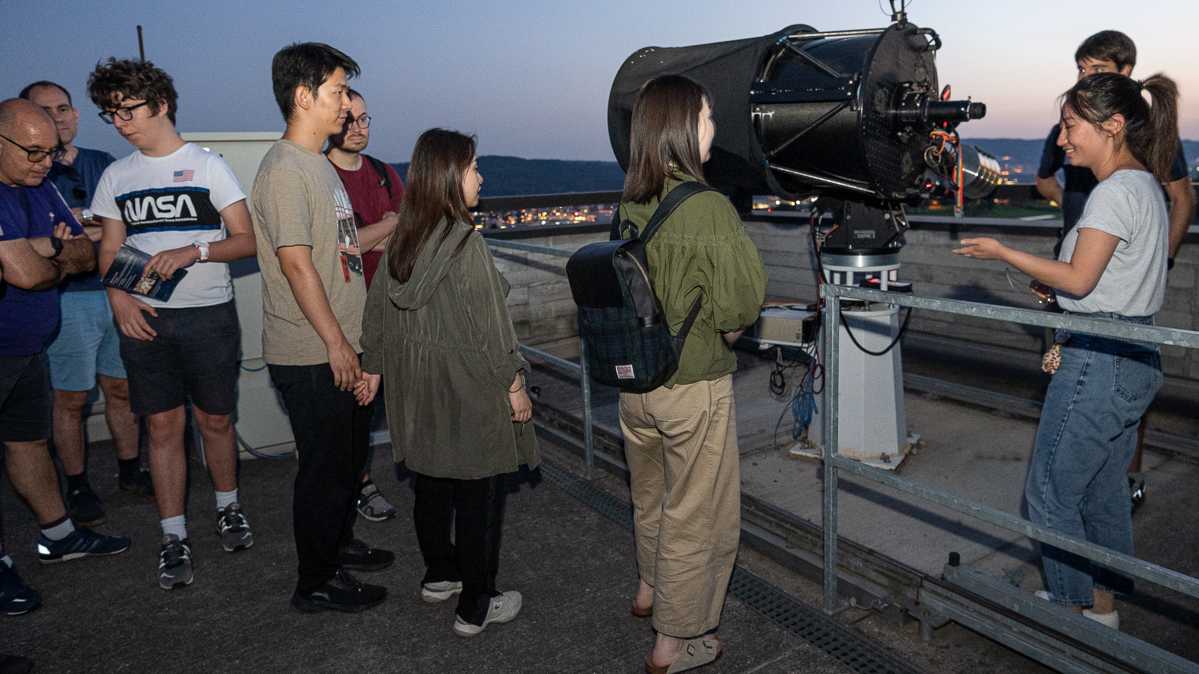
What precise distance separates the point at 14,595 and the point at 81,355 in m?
1.39

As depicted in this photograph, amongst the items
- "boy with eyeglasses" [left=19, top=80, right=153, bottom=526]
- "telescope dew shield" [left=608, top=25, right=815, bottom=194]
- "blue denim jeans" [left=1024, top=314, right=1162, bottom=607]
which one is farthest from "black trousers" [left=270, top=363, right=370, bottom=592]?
"blue denim jeans" [left=1024, top=314, right=1162, bottom=607]

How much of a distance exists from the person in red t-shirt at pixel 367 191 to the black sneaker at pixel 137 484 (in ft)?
4.33

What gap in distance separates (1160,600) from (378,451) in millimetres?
4138

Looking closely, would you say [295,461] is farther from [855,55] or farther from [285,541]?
[855,55]

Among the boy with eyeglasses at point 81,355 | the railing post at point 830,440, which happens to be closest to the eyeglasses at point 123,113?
the boy with eyeglasses at point 81,355

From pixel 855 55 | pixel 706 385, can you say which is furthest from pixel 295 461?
pixel 855 55

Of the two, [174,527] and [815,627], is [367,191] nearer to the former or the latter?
[174,527]

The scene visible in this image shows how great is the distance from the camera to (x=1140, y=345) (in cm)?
270

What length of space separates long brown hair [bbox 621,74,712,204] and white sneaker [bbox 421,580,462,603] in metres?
1.82

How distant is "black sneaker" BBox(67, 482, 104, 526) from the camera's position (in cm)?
436

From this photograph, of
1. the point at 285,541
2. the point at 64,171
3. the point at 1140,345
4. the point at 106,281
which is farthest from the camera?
the point at 64,171

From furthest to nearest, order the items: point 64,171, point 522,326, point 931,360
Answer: point 522,326, point 931,360, point 64,171

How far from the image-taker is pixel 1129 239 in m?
2.59

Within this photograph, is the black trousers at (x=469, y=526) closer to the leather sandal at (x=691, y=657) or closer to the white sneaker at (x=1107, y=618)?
the leather sandal at (x=691, y=657)
